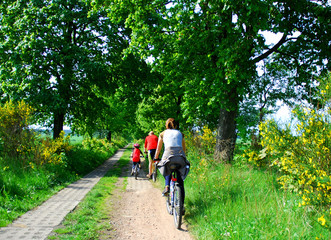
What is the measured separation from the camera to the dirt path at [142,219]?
4741 mm

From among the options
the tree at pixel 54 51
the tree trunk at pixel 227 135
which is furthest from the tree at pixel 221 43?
the tree at pixel 54 51

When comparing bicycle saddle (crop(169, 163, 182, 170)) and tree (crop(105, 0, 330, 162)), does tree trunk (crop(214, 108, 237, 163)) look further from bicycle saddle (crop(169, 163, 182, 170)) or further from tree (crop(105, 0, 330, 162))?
bicycle saddle (crop(169, 163, 182, 170))

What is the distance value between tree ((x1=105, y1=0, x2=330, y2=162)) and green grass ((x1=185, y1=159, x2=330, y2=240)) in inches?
116

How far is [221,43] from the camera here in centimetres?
921

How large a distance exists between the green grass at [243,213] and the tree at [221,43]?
294 cm

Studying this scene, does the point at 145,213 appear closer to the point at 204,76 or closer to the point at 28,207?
the point at 28,207

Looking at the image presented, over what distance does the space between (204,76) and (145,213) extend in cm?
594

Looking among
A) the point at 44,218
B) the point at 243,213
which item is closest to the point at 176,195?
the point at 243,213

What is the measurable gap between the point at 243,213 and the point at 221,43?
21.0 feet

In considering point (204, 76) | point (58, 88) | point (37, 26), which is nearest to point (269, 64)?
point (204, 76)

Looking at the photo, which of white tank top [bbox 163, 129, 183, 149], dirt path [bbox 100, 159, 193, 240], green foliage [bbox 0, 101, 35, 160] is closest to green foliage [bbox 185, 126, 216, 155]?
dirt path [bbox 100, 159, 193, 240]

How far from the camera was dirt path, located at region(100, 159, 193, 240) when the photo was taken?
474 centimetres

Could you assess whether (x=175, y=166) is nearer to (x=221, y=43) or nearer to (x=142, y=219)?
(x=142, y=219)

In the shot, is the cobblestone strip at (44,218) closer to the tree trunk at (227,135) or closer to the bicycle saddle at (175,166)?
the bicycle saddle at (175,166)
